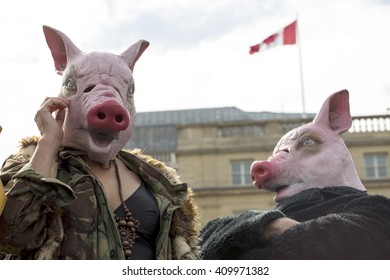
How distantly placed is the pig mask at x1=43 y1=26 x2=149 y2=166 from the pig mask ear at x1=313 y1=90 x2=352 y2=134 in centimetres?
123

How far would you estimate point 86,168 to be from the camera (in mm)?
2859

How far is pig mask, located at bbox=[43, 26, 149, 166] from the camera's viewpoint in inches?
109

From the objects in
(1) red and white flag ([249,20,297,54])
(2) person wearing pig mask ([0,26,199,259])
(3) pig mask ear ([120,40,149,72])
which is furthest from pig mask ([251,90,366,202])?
(1) red and white flag ([249,20,297,54])

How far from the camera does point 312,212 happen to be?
352cm

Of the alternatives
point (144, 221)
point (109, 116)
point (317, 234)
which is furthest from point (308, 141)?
point (109, 116)

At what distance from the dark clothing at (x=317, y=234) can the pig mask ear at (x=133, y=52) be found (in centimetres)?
87

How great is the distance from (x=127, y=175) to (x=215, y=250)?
609 mm

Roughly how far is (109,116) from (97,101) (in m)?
0.08

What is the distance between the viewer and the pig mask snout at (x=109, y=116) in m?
2.74

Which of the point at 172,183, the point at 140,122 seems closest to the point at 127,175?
the point at 172,183

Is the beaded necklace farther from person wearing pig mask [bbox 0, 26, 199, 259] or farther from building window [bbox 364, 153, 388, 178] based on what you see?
building window [bbox 364, 153, 388, 178]

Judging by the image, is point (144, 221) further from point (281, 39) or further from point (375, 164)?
point (375, 164)

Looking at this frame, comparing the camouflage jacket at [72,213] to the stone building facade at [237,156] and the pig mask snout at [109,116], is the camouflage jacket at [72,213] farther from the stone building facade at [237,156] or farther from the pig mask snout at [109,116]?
the stone building facade at [237,156]
